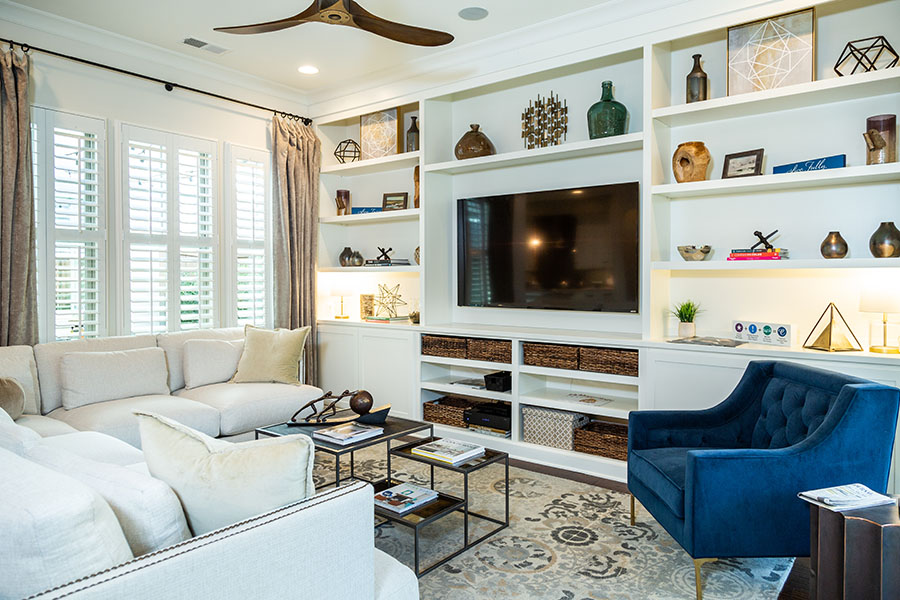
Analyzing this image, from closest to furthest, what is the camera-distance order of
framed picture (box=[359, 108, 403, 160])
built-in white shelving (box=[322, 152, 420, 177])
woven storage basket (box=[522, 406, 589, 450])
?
1. woven storage basket (box=[522, 406, 589, 450])
2. built-in white shelving (box=[322, 152, 420, 177])
3. framed picture (box=[359, 108, 403, 160])

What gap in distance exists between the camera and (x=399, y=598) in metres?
1.52

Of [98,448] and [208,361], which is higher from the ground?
[208,361]

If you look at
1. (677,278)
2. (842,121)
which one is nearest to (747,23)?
(842,121)

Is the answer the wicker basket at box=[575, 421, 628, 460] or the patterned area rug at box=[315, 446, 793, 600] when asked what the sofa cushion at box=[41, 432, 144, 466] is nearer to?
the patterned area rug at box=[315, 446, 793, 600]

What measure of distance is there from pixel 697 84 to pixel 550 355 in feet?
6.06

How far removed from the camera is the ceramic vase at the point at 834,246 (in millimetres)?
3057

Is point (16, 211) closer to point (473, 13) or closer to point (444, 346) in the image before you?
point (444, 346)

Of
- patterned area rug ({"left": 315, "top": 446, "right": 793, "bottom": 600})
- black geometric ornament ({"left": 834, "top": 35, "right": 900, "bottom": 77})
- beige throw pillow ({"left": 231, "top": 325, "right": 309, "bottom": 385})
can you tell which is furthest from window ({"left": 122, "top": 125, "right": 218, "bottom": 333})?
black geometric ornament ({"left": 834, "top": 35, "right": 900, "bottom": 77})

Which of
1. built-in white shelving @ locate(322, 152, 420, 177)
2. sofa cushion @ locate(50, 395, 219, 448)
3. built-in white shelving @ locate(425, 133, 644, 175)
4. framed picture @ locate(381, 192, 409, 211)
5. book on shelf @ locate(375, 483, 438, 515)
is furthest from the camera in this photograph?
framed picture @ locate(381, 192, 409, 211)

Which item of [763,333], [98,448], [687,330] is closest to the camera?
[98,448]

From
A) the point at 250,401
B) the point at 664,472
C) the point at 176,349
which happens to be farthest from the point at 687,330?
the point at 176,349

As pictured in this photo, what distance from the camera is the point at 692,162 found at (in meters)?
3.48

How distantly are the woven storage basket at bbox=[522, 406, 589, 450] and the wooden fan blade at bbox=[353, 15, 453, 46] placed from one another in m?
2.36

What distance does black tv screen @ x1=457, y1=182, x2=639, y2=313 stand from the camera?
151 inches
